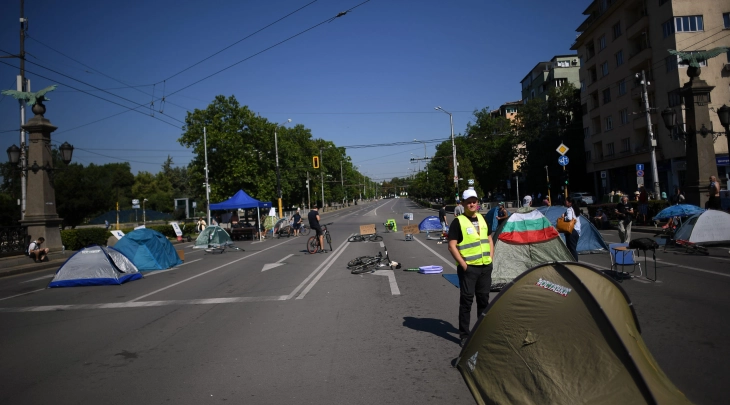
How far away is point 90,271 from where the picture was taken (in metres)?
13.5

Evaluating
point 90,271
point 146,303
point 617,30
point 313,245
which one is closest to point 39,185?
point 90,271

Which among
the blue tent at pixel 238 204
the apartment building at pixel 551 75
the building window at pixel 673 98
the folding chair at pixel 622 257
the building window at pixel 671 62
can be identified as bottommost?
the folding chair at pixel 622 257

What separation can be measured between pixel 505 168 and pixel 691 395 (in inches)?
2782

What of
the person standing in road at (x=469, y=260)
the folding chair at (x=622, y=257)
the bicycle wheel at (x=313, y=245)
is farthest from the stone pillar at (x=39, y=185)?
the folding chair at (x=622, y=257)

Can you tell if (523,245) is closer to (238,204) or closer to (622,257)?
(622,257)

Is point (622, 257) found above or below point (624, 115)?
below

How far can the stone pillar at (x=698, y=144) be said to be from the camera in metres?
20.0

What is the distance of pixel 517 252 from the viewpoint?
9.84 metres

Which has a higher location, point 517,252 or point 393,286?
point 517,252

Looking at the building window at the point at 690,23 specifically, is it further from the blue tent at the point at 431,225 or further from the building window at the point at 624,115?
the blue tent at the point at 431,225

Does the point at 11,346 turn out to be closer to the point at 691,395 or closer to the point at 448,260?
the point at 691,395

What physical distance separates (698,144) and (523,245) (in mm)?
15213

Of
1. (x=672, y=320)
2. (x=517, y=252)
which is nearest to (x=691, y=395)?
(x=672, y=320)

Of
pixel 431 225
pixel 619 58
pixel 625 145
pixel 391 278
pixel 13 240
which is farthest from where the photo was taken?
pixel 625 145
